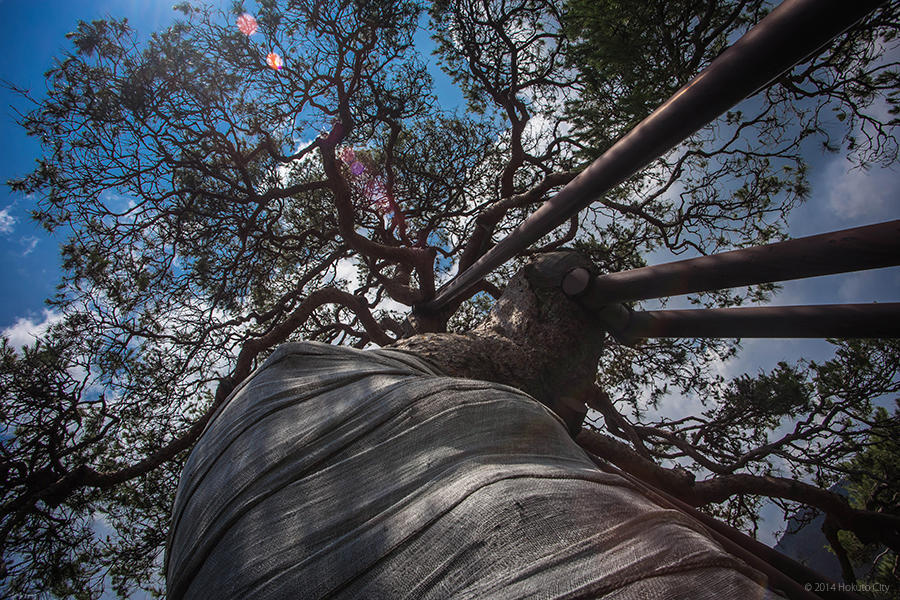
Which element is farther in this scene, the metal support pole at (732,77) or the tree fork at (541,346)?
the tree fork at (541,346)

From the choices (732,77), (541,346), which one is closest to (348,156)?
(541,346)

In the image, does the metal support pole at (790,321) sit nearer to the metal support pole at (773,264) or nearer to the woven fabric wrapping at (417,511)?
the metal support pole at (773,264)

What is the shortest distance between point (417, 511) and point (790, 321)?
184 cm

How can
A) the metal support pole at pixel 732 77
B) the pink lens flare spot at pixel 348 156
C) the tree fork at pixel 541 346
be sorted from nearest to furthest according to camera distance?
1. the metal support pole at pixel 732 77
2. the tree fork at pixel 541 346
3. the pink lens flare spot at pixel 348 156

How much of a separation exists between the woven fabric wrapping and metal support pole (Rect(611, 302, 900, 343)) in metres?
1.19

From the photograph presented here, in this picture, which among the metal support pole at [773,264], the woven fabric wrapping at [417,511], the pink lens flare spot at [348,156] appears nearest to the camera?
the woven fabric wrapping at [417,511]

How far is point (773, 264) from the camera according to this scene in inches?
58.1

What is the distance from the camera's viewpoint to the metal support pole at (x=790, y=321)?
160 cm

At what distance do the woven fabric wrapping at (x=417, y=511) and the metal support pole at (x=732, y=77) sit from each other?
3.51 ft

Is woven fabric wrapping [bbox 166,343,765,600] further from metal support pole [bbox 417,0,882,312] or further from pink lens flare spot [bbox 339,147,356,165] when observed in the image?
pink lens flare spot [bbox 339,147,356,165]

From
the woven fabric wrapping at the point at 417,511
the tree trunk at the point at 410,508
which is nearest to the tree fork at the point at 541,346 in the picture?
the tree trunk at the point at 410,508

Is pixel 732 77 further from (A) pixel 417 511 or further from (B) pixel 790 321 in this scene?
(A) pixel 417 511

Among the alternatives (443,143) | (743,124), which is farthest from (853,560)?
(443,143)

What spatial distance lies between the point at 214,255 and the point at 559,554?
5032 millimetres
